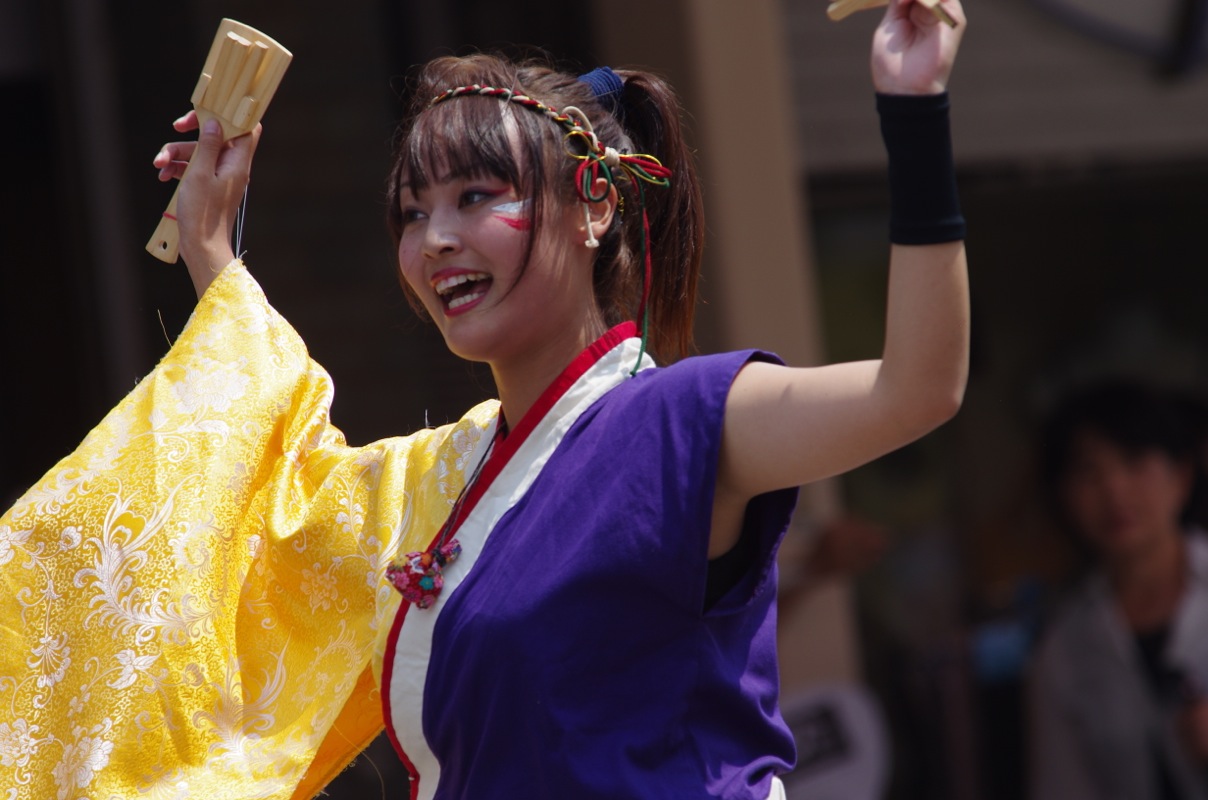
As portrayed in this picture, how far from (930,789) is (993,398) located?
1.08 metres

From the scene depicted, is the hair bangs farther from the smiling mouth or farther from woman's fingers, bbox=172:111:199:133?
woman's fingers, bbox=172:111:199:133

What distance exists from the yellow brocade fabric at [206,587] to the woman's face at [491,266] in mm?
190

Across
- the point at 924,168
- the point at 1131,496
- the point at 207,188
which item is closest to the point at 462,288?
the point at 207,188

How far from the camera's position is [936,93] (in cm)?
111

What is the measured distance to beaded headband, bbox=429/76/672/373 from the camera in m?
1.46

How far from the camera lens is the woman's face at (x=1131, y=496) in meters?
3.91

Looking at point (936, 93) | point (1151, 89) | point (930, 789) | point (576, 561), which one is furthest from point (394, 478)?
point (1151, 89)

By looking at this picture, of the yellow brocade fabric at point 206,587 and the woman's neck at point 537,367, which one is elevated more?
the woman's neck at point 537,367

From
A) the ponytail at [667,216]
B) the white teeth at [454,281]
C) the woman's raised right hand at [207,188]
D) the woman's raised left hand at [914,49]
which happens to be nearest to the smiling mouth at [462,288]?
the white teeth at [454,281]

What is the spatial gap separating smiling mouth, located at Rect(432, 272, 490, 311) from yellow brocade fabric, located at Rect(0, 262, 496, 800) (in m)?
0.20

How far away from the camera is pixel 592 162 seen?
57.7 inches

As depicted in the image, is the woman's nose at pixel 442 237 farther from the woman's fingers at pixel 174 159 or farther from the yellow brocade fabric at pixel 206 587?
the woman's fingers at pixel 174 159

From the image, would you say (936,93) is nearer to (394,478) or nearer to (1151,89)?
(394,478)

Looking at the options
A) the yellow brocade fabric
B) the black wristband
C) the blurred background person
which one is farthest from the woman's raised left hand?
the blurred background person
